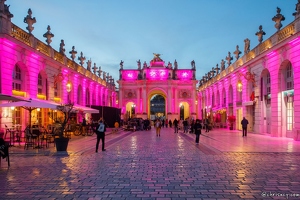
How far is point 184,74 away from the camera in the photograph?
69062mm

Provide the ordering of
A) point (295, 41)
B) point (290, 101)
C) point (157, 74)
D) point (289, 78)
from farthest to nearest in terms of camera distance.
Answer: point (157, 74) → point (289, 78) → point (290, 101) → point (295, 41)

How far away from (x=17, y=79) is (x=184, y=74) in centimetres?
5021

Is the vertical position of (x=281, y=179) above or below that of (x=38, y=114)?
below

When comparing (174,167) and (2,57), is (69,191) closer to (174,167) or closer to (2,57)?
(174,167)

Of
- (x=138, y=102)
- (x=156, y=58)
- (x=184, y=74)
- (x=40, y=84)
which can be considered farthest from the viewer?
(x=156, y=58)

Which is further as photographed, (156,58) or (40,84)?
(156,58)

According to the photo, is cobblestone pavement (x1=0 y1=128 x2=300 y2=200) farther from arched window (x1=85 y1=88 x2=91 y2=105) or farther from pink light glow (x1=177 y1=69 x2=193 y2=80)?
pink light glow (x1=177 y1=69 x2=193 y2=80)

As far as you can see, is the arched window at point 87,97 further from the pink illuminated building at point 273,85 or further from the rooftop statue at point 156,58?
the rooftop statue at point 156,58

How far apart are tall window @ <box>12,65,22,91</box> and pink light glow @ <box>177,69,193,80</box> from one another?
161 feet

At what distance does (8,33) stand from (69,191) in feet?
46.8

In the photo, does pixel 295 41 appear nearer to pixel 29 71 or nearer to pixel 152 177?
pixel 152 177

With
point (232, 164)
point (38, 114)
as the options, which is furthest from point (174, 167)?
point (38, 114)

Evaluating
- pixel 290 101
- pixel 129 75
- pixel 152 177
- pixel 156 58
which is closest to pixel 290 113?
pixel 290 101

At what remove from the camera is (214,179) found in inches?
326
